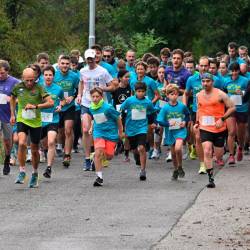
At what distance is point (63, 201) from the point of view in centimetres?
1316

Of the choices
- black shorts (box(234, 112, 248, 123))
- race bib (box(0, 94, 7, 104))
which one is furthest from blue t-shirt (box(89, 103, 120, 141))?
black shorts (box(234, 112, 248, 123))

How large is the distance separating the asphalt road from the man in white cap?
79cm

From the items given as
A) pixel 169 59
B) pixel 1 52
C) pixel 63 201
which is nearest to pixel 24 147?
pixel 63 201

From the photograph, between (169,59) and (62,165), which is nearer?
(62,165)

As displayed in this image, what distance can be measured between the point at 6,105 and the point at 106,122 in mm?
2116

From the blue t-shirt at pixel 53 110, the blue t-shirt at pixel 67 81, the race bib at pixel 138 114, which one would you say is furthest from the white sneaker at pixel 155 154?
the race bib at pixel 138 114

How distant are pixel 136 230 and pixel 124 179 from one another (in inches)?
192

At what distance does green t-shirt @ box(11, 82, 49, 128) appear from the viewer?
14.7 meters

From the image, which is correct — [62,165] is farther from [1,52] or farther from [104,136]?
[1,52]

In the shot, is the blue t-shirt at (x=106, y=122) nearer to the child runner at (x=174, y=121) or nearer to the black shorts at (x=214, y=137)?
the child runner at (x=174, y=121)

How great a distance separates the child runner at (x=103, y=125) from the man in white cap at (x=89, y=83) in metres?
1.52

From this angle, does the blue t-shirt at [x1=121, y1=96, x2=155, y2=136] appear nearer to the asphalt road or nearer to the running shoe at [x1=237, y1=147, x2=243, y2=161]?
the asphalt road

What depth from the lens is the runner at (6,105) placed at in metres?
16.4

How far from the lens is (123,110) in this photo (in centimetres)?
1647
